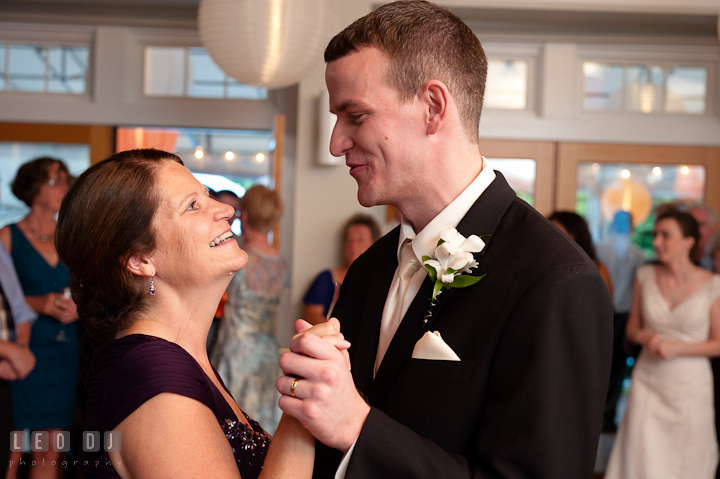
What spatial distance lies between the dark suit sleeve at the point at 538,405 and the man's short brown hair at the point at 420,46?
469mm

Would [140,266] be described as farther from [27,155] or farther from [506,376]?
[27,155]

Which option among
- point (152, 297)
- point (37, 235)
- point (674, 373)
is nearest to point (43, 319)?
point (37, 235)

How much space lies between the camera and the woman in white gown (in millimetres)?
3857

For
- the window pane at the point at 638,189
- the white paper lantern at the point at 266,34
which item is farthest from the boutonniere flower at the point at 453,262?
the window pane at the point at 638,189

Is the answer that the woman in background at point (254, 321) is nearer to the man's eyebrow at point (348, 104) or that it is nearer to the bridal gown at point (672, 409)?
the bridal gown at point (672, 409)

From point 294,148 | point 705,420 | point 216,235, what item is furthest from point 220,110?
point 705,420

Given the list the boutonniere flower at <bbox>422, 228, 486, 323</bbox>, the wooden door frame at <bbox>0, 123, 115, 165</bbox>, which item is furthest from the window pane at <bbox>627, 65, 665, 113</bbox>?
the boutonniere flower at <bbox>422, 228, 486, 323</bbox>

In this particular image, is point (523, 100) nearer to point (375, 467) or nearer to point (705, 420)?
point (705, 420)

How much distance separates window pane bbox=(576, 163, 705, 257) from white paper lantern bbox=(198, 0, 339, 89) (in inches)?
103

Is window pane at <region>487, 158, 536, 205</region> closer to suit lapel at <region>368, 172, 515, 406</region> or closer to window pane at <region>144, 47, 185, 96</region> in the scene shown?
window pane at <region>144, 47, 185, 96</region>

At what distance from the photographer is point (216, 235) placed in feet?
4.74

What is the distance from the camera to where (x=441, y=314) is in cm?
121

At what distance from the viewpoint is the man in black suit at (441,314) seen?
1.02m

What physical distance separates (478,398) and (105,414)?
71 cm
